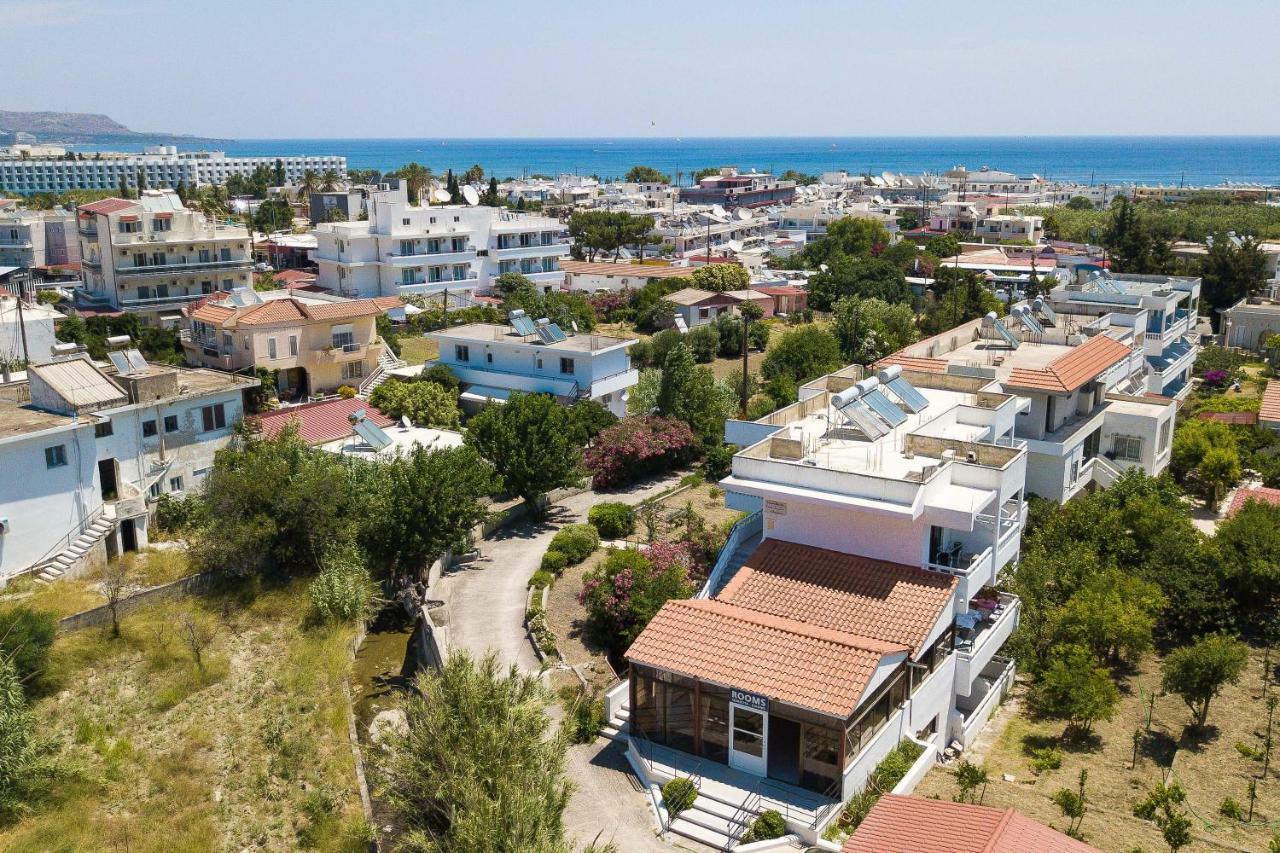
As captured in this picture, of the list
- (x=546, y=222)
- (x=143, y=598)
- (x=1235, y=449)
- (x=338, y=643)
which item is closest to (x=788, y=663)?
(x=338, y=643)

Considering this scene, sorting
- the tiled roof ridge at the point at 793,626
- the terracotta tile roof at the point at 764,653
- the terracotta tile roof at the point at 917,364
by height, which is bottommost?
the terracotta tile roof at the point at 764,653

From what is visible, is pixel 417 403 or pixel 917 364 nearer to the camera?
pixel 917 364

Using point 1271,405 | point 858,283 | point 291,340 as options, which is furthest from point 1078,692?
point 858,283

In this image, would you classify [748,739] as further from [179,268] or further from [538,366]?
[179,268]

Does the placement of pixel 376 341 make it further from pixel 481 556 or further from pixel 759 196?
pixel 759 196

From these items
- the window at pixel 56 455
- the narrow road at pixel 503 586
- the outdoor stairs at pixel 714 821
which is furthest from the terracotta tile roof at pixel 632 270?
the outdoor stairs at pixel 714 821

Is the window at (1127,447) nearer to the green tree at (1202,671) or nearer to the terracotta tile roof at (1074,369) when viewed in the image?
the terracotta tile roof at (1074,369)

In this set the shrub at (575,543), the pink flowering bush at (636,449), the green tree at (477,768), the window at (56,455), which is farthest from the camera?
the pink flowering bush at (636,449)
